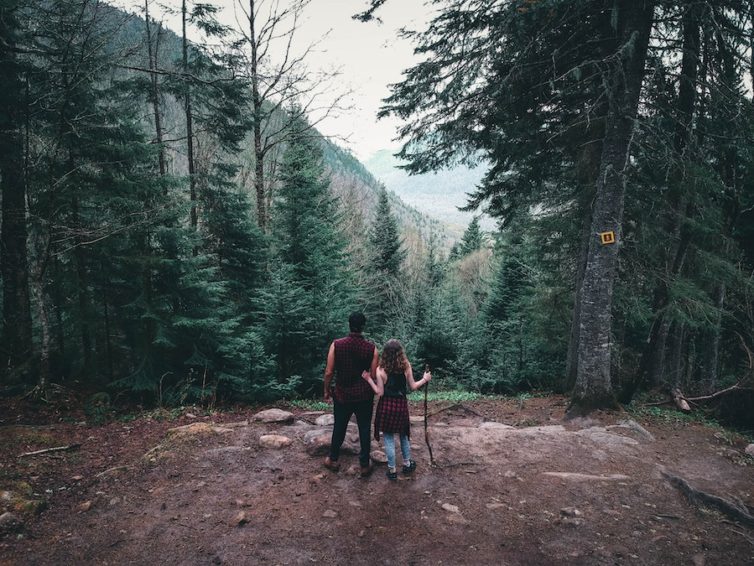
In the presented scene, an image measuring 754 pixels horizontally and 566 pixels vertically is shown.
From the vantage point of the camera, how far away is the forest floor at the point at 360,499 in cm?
368

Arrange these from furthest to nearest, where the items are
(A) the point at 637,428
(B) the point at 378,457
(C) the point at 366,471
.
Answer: (A) the point at 637,428, (B) the point at 378,457, (C) the point at 366,471

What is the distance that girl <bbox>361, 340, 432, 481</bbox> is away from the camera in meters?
4.83

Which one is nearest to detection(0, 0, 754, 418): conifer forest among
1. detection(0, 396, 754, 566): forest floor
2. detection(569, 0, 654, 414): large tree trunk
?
detection(569, 0, 654, 414): large tree trunk

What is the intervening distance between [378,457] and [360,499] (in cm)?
83

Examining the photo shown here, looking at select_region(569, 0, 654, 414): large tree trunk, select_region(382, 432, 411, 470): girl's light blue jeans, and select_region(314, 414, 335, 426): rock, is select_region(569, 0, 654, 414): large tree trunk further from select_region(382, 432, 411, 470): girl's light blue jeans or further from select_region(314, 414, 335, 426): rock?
select_region(314, 414, 335, 426): rock

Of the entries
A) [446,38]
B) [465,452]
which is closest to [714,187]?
[446,38]

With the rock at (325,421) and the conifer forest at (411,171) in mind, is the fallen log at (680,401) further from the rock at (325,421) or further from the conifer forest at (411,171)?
the rock at (325,421)

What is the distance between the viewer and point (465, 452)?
5.74 meters

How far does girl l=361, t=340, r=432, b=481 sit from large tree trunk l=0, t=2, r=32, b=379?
8.74 m

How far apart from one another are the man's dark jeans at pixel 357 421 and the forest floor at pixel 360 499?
10.5 inches

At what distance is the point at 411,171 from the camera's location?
1002 cm

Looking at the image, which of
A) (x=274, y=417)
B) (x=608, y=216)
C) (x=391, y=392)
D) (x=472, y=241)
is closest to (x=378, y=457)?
(x=391, y=392)

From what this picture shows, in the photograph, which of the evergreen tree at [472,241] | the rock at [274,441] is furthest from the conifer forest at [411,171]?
the evergreen tree at [472,241]

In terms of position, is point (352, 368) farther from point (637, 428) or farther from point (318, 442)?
point (637, 428)
